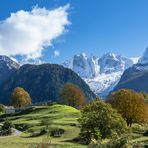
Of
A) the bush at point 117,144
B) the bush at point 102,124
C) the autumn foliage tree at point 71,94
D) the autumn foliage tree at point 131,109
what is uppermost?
the autumn foliage tree at point 71,94

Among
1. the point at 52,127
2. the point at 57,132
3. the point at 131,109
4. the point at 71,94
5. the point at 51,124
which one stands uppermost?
the point at 71,94

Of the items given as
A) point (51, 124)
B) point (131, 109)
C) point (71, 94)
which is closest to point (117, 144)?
point (51, 124)

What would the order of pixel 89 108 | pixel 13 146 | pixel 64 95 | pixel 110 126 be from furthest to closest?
pixel 64 95, pixel 89 108, pixel 110 126, pixel 13 146

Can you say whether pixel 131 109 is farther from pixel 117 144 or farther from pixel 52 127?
pixel 117 144

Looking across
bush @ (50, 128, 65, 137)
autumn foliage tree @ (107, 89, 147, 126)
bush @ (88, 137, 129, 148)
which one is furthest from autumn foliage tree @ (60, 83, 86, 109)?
bush @ (88, 137, 129, 148)

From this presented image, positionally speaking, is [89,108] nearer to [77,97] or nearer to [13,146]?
[13,146]

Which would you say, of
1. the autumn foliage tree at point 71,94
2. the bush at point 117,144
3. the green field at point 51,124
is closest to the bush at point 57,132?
the green field at point 51,124

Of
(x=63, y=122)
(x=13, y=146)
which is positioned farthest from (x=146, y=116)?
(x=13, y=146)

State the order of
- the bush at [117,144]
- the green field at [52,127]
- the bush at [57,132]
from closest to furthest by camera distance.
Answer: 1. the bush at [117,144]
2. the green field at [52,127]
3. the bush at [57,132]

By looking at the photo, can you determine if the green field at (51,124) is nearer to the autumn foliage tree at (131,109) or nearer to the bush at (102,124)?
the bush at (102,124)

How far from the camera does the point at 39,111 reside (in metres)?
167

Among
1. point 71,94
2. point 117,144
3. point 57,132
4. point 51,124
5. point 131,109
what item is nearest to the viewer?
point 117,144

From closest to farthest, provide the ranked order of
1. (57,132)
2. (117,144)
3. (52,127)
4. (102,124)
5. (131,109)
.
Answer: (117,144) < (102,124) < (57,132) < (52,127) < (131,109)

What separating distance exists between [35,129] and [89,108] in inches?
1416
